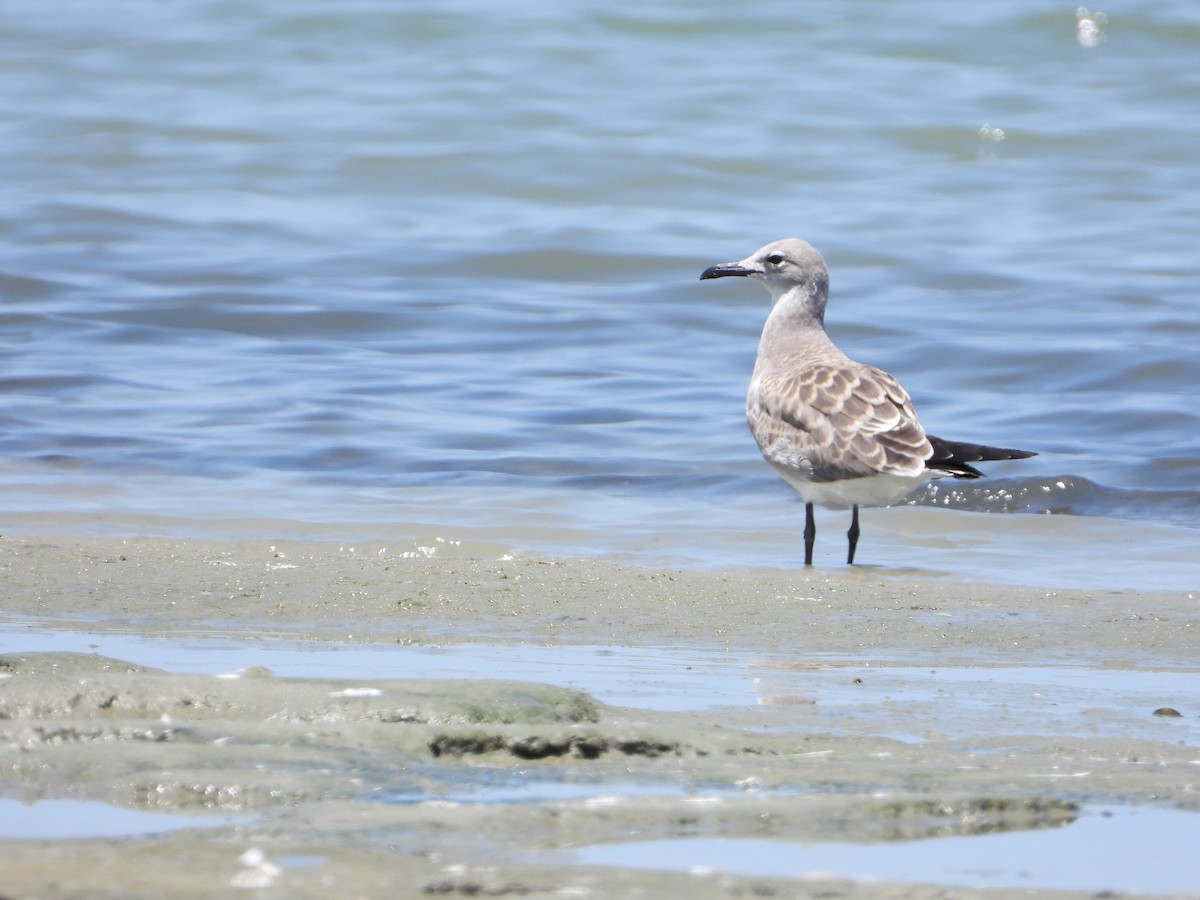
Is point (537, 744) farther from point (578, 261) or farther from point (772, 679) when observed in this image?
point (578, 261)

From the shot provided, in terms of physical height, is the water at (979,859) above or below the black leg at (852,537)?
above

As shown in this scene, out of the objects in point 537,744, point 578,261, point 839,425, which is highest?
point 578,261

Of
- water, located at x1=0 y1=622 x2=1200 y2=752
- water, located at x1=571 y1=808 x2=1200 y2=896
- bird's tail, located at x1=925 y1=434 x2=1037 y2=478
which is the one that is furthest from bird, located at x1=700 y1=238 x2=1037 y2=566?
water, located at x1=571 y1=808 x2=1200 y2=896

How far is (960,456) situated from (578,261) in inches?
295

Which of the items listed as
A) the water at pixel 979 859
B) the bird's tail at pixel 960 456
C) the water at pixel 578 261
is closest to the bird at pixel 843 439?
the bird's tail at pixel 960 456

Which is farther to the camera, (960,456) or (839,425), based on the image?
(839,425)

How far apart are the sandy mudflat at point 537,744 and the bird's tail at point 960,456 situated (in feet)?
5.82

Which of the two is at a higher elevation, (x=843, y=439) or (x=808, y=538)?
(x=843, y=439)

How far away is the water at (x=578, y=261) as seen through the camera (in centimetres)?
812

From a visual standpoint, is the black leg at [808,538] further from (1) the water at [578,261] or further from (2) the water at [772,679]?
(2) the water at [772,679]

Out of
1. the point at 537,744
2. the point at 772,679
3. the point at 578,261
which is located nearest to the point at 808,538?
the point at 772,679

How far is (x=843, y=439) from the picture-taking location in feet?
23.1

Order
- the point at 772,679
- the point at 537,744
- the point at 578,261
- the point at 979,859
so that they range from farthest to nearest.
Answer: the point at 578,261 → the point at 772,679 → the point at 537,744 → the point at 979,859

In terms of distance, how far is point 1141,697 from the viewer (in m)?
4.02
